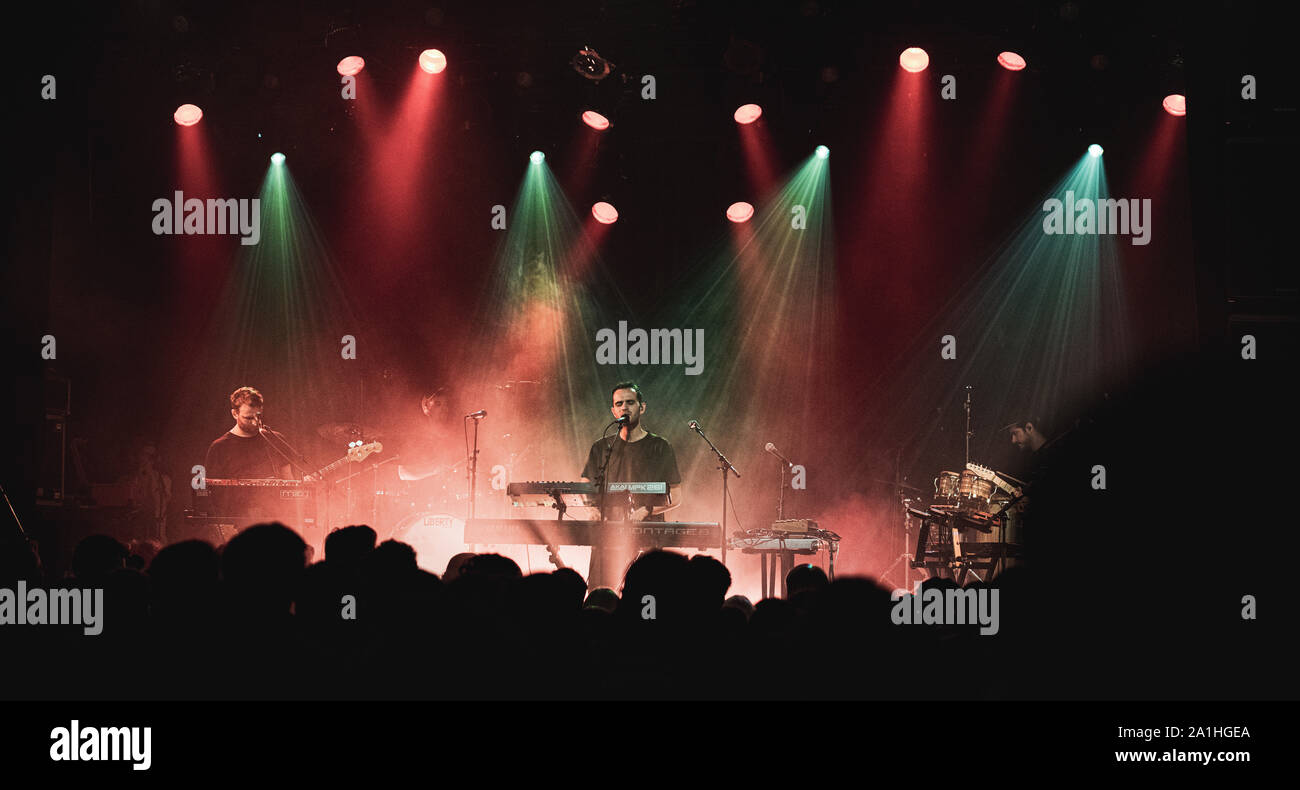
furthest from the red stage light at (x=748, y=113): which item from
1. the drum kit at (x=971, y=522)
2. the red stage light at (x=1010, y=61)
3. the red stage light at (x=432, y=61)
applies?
Result: the drum kit at (x=971, y=522)

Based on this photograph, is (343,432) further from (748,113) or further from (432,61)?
(748,113)

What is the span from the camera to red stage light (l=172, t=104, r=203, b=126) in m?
9.75

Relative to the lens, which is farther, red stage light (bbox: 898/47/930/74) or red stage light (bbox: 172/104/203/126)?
red stage light (bbox: 172/104/203/126)

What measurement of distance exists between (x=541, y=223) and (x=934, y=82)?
4.35 meters

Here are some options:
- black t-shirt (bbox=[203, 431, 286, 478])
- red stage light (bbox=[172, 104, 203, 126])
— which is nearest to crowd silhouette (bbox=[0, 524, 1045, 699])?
black t-shirt (bbox=[203, 431, 286, 478])

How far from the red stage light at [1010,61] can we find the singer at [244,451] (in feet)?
25.7

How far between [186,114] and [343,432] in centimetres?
355

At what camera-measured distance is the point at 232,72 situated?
369 inches

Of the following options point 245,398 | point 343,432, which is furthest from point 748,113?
point 245,398

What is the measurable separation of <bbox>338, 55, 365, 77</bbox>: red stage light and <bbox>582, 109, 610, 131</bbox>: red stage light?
7.32 ft

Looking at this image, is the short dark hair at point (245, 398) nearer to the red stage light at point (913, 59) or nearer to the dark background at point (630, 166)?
the dark background at point (630, 166)

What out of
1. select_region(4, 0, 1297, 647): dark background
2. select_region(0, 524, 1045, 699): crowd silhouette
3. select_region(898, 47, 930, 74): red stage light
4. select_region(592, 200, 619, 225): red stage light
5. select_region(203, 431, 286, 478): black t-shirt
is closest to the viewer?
select_region(0, 524, 1045, 699): crowd silhouette

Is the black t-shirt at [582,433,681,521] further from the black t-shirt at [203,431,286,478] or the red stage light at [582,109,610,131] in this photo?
the red stage light at [582,109,610,131]

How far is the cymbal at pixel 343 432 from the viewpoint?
10164 mm
